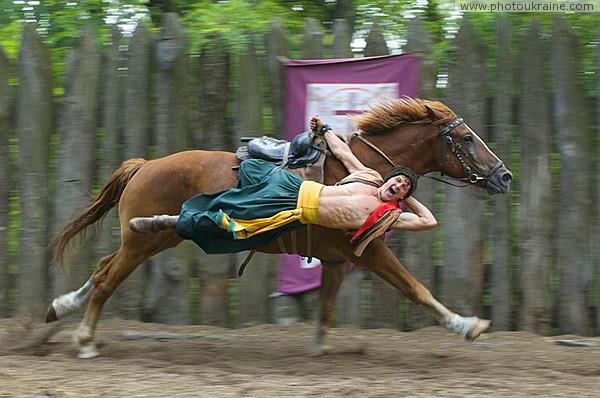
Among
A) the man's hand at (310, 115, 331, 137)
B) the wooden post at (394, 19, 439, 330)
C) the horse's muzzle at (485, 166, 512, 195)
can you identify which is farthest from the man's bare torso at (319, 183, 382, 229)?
the wooden post at (394, 19, 439, 330)

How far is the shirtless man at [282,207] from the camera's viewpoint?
5492 millimetres

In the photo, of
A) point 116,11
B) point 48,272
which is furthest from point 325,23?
point 48,272

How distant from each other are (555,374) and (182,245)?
10.3ft

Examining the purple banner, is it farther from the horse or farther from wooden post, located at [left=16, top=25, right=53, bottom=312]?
wooden post, located at [left=16, top=25, right=53, bottom=312]

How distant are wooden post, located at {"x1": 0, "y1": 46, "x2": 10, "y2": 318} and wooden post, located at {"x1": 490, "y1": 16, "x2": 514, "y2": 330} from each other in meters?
4.00

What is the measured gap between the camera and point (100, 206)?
6531 mm

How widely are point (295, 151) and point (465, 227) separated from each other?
1812 mm

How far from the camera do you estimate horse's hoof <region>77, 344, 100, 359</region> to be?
6090 mm

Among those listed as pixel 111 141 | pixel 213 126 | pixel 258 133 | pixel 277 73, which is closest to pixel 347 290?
pixel 258 133

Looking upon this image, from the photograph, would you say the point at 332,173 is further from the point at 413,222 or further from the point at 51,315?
the point at 51,315

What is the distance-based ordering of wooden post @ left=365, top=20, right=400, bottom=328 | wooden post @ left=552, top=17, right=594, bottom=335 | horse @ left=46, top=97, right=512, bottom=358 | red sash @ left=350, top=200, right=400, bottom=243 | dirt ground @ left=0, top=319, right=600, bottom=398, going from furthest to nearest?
wooden post @ left=365, top=20, right=400, bottom=328 → wooden post @ left=552, top=17, right=594, bottom=335 → horse @ left=46, top=97, right=512, bottom=358 → red sash @ left=350, top=200, right=400, bottom=243 → dirt ground @ left=0, top=319, right=600, bottom=398

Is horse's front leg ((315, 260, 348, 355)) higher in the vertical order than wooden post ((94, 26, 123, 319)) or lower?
lower

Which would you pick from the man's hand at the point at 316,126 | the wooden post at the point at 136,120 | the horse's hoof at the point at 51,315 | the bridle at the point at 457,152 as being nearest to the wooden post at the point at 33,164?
the wooden post at the point at 136,120

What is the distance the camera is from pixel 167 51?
282 inches
